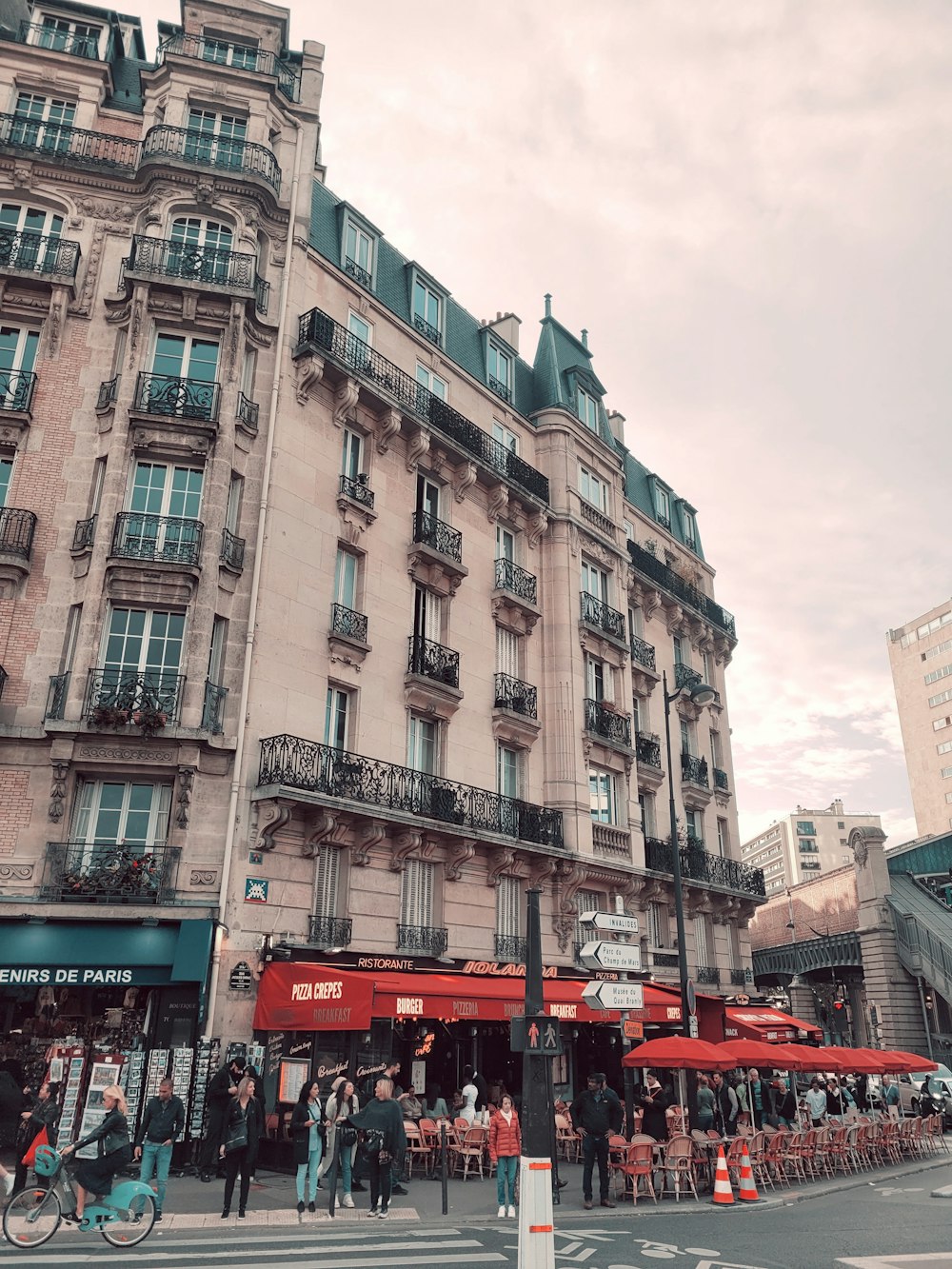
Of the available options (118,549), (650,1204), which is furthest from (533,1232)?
(118,549)

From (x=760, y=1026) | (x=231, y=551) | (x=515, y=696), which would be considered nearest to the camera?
(x=231, y=551)

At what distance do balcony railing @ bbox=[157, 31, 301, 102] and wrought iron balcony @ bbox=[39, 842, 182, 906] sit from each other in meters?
17.9

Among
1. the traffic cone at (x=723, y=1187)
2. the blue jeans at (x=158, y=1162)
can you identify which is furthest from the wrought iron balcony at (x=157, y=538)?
the traffic cone at (x=723, y=1187)

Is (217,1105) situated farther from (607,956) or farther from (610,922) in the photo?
(610,922)

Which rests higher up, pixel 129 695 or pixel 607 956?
pixel 129 695

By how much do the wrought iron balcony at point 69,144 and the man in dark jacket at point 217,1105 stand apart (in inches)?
730

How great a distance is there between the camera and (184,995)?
15547 millimetres

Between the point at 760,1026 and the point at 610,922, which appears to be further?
the point at 760,1026

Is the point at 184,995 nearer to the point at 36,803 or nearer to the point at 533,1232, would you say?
the point at 36,803

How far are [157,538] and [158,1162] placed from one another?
35.4 ft

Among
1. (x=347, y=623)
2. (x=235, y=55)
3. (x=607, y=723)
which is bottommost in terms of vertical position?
(x=347, y=623)

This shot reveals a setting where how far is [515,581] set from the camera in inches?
986

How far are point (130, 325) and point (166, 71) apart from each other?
7.02 meters

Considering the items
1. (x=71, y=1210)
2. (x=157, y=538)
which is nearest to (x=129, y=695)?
(x=157, y=538)
